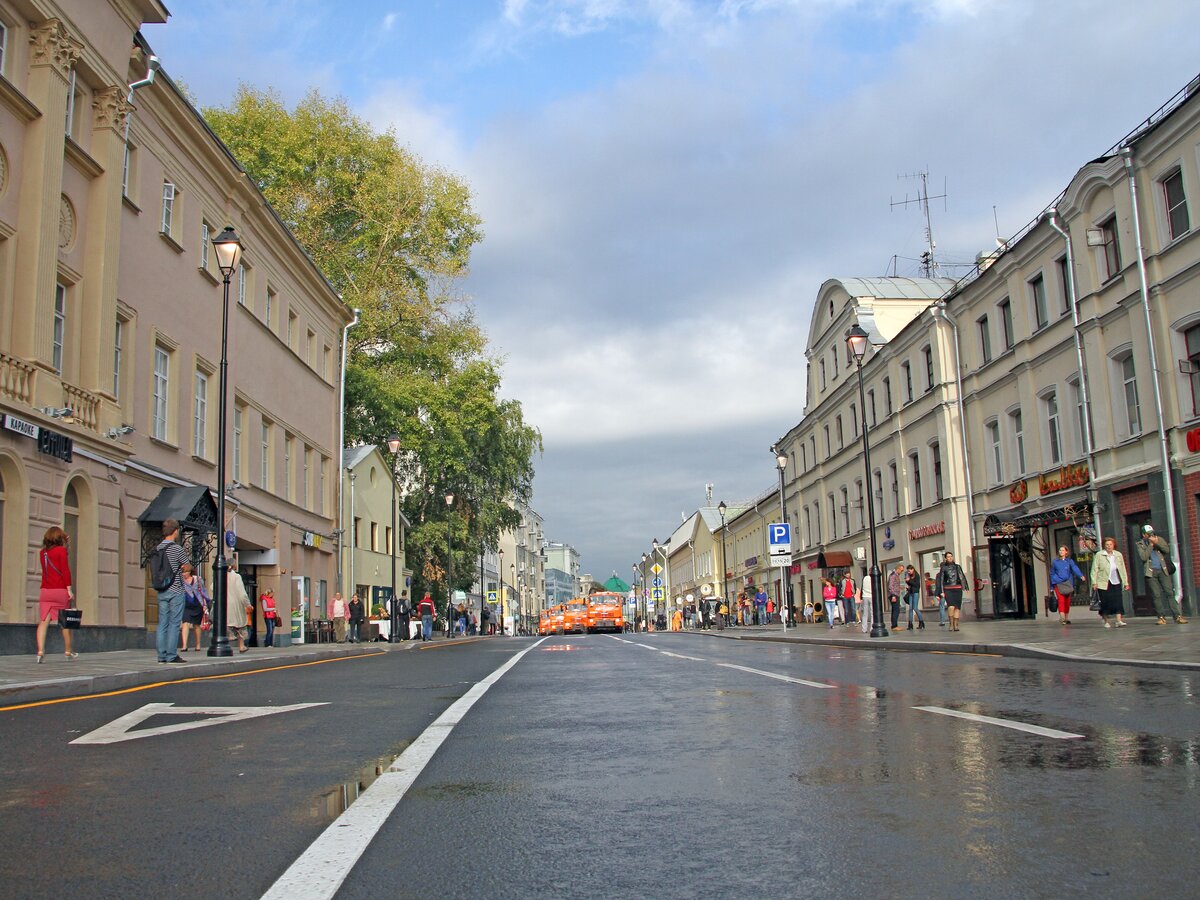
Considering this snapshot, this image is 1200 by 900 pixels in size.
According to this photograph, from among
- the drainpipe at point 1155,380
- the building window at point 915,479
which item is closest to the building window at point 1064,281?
the drainpipe at point 1155,380

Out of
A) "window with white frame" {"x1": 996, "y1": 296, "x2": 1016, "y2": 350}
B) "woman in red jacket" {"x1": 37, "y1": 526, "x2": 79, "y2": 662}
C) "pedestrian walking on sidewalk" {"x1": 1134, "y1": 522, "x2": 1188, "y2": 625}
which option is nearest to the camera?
"woman in red jacket" {"x1": 37, "y1": 526, "x2": 79, "y2": 662}

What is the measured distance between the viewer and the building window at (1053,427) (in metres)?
29.1

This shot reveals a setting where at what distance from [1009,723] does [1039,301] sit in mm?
26077

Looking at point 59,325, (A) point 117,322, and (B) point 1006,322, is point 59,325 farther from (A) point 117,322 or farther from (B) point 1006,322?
(B) point 1006,322

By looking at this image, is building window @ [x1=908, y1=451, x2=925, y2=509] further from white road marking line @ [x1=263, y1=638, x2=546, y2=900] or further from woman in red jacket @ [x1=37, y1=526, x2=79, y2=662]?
white road marking line @ [x1=263, y1=638, x2=546, y2=900]

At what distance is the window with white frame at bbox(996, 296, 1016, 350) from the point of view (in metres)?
32.2

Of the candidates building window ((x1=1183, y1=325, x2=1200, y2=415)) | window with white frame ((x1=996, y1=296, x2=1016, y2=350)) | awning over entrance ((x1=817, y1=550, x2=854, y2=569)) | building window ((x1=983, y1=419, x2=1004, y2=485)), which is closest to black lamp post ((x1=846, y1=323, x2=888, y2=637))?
building window ((x1=1183, y1=325, x2=1200, y2=415))

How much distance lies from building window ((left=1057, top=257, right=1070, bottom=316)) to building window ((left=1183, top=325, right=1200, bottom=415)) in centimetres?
535

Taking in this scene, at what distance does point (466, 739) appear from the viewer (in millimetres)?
6855

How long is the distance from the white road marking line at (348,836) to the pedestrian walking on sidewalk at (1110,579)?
17.1 metres

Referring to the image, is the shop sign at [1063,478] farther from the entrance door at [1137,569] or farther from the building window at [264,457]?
the building window at [264,457]

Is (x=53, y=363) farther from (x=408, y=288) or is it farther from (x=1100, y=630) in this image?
(x=408, y=288)

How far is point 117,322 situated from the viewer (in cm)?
2202

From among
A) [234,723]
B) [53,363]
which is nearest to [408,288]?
[53,363]
